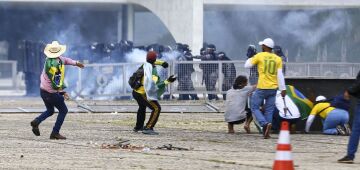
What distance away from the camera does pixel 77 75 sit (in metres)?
34.6

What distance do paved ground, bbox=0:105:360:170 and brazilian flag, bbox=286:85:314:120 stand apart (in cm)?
53

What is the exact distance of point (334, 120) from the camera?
19672mm

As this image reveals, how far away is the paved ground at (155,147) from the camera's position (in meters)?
14.4

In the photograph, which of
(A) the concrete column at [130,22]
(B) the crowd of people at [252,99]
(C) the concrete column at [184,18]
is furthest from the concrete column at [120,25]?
(B) the crowd of people at [252,99]

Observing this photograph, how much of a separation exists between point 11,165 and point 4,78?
29.5 m

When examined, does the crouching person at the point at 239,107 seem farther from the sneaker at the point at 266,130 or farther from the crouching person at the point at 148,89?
the sneaker at the point at 266,130

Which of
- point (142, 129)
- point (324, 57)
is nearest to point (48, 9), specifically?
point (324, 57)

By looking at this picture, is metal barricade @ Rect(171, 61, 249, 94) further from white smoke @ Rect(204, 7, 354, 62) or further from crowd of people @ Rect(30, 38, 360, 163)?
white smoke @ Rect(204, 7, 354, 62)

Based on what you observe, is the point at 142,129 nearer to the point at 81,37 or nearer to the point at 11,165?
the point at 11,165

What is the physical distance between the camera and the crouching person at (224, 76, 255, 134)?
2031 cm

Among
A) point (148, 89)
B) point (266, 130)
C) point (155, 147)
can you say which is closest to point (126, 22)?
point (148, 89)

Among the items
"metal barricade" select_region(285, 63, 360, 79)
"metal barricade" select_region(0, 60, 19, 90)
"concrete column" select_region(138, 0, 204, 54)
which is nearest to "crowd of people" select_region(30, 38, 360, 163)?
"metal barricade" select_region(285, 63, 360, 79)

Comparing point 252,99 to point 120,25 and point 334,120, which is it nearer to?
point 334,120

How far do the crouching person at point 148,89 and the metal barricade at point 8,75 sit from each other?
70.9 ft
